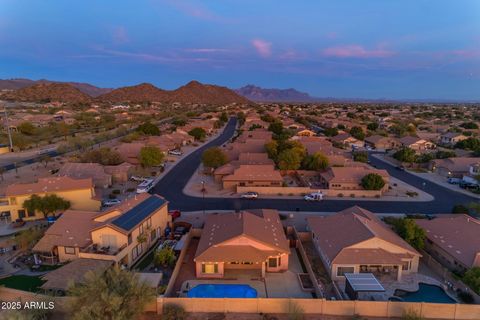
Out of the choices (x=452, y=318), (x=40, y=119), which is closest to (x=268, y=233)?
(x=452, y=318)

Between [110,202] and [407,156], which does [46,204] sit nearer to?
[110,202]

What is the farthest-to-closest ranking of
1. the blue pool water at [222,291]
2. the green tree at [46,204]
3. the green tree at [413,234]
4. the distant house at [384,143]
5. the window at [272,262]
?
the distant house at [384,143] < the green tree at [46,204] < the green tree at [413,234] < the window at [272,262] < the blue pool water at [222,291]

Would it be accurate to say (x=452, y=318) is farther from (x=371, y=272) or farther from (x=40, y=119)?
(x=40, y=119)

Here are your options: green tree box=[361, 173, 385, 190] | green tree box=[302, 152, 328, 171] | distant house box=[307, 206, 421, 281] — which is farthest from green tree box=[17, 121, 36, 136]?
distant house box=[307, 206, 421, 281]

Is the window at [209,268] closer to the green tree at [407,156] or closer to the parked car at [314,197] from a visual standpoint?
the parked car at [314,197]

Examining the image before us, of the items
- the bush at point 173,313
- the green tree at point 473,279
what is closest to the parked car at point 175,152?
the bush at point 173,313

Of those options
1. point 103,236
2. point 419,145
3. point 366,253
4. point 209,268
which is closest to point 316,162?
point 366,253
